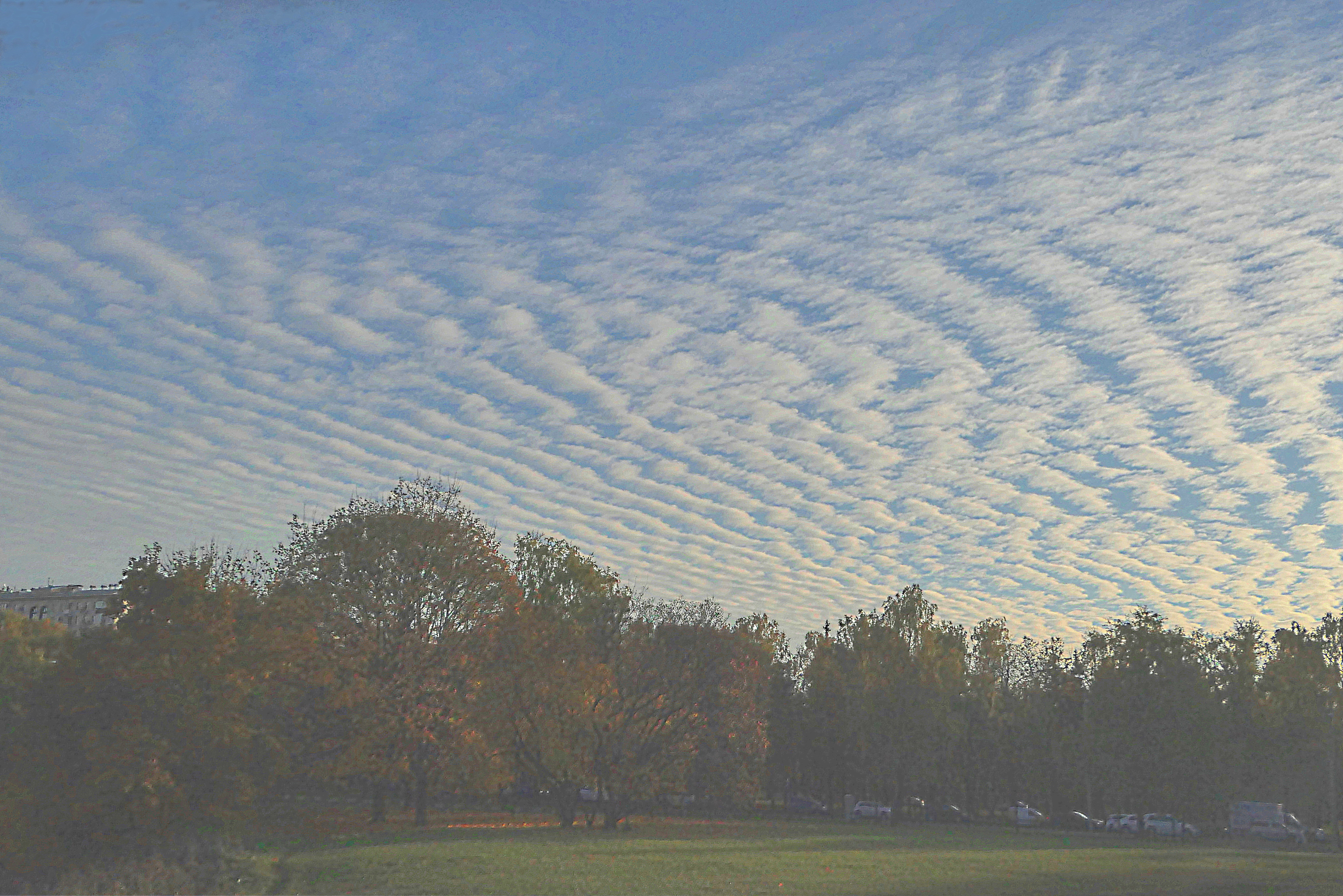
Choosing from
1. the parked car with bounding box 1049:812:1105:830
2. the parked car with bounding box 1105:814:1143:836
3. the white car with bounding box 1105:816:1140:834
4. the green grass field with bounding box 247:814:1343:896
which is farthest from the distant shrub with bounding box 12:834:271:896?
the parked car with bounding box 1049:812:1105:830

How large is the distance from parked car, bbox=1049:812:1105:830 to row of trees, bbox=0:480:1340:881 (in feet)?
5.71

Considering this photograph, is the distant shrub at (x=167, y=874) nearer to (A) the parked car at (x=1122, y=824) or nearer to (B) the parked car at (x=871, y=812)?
(B) the parked car at (x=871, y=812)

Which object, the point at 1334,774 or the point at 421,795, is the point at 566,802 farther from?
the point at 1334,774

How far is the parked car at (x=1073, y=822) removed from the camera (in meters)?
84.4

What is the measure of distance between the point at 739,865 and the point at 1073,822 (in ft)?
214

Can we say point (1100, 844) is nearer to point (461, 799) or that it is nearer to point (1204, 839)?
point (1204, 839)

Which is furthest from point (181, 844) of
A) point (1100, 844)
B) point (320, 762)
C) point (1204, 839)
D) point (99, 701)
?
point (1204, 839)

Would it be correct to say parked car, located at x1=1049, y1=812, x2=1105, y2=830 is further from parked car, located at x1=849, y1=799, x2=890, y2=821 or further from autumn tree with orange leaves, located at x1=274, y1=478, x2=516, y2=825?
autumn tree with orange leaves, located at x1=274, y1=478, x2=516, y2=825

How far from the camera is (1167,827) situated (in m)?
76.9

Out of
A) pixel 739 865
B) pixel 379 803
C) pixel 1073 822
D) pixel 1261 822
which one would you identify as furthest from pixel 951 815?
pixel 739 865

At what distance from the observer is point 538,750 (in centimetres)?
5372

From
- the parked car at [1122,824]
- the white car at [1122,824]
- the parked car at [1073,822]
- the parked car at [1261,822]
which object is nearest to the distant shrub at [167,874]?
the parked car at [1261,822]

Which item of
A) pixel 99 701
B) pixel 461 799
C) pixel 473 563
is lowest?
pixel 461 799

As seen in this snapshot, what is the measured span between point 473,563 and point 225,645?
14315 mm
